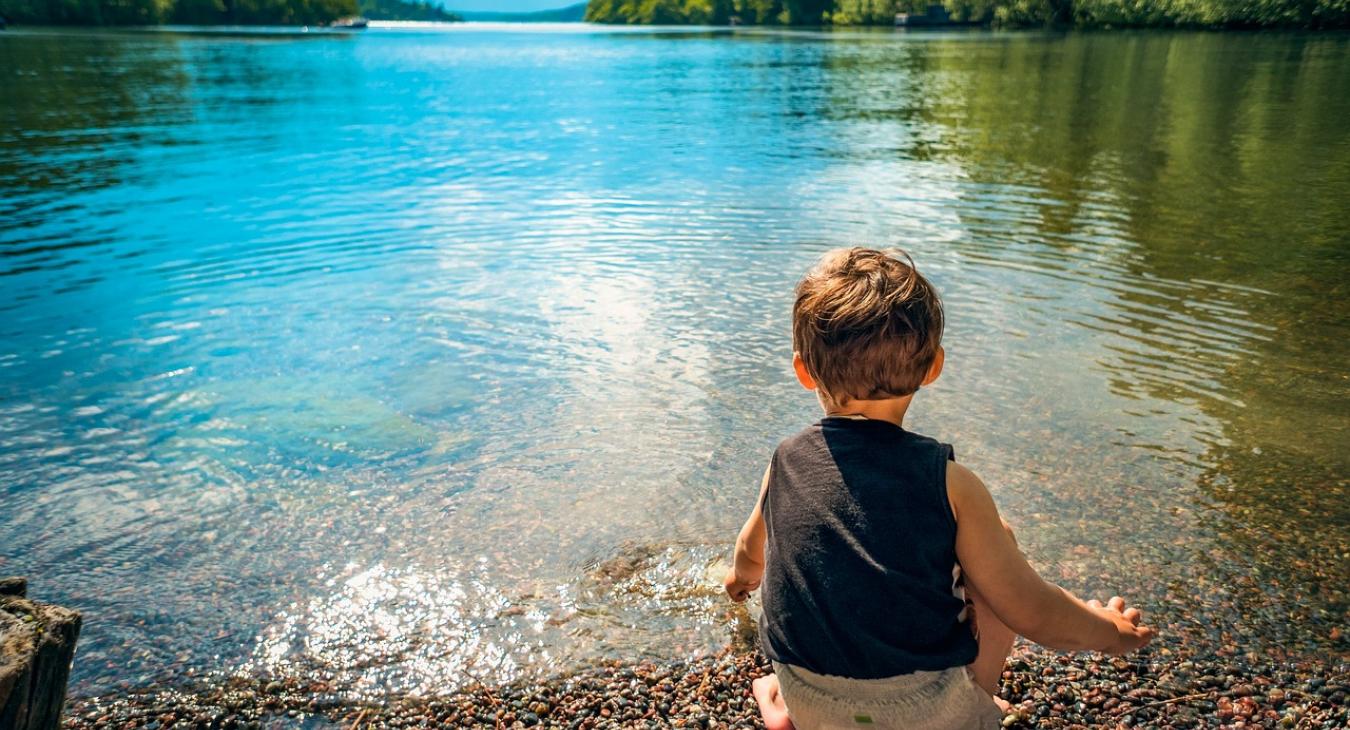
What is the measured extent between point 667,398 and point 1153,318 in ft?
16.7

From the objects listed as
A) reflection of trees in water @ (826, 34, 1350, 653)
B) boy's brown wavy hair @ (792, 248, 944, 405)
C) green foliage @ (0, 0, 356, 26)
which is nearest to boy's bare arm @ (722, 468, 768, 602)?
boy's brown wavy hair @ (792, 248, 944, 405)

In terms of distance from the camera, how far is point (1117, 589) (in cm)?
472

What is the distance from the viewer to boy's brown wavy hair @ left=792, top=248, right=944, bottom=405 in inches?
102

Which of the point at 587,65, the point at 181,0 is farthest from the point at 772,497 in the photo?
the point at 181,0

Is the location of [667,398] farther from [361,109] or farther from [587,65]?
[587,65]

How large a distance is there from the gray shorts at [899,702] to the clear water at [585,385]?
1.61 meters

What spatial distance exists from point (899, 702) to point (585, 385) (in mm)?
5491

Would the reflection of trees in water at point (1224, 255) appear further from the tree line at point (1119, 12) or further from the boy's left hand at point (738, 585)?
the tree line at point (1119, 12)

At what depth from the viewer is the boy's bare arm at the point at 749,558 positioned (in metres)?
3.10

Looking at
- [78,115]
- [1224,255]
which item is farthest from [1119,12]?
[1224,255]

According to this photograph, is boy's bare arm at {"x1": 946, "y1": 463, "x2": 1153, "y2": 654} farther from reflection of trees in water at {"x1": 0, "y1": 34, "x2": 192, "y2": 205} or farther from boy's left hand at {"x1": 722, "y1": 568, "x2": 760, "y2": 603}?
reflection of trees in water at {"x1": 0, "y1": 34, "x2": 192, "y2": 205}

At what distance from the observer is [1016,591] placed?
2.63 m

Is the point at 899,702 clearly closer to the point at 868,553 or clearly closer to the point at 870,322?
the point at 868,553

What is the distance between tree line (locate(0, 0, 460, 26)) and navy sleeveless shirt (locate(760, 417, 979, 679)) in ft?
522
